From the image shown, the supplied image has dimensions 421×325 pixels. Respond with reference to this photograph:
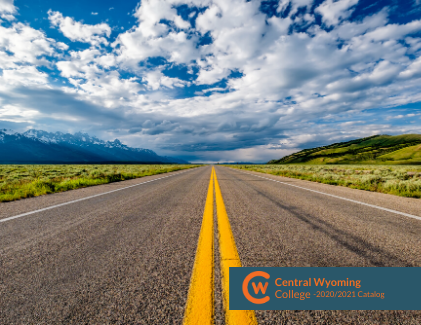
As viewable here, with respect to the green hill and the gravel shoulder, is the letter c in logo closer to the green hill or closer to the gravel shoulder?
the gravel shoulder

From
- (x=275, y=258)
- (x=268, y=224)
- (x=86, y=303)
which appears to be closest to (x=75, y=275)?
(x=86, y=303)

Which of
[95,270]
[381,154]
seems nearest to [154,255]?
[95,270]

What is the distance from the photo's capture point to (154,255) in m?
2.32

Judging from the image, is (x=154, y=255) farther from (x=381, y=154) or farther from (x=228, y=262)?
(x=381, y=154)

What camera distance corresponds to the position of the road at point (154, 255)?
55.9 inches

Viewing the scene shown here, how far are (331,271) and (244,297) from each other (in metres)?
0.78

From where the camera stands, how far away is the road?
55.9 inches

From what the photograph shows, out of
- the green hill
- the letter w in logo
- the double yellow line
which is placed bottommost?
the double yellow line

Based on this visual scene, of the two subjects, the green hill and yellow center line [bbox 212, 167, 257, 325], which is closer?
yellow center line [bbox 212, 167, 257, 325]

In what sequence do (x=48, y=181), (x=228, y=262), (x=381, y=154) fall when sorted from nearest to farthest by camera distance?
(x=228, y=262), (x=48, y=181), (x=381, y=154)

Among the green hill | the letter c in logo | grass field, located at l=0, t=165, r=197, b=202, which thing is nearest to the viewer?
the letter c in logo

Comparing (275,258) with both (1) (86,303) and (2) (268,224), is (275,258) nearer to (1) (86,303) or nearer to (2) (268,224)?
(2) (268,224)

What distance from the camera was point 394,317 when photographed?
1.39 metres

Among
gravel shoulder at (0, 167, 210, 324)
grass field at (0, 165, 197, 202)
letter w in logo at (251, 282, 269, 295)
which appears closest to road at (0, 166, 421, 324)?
gravel shoulder at (0, 167, 210, 324)
